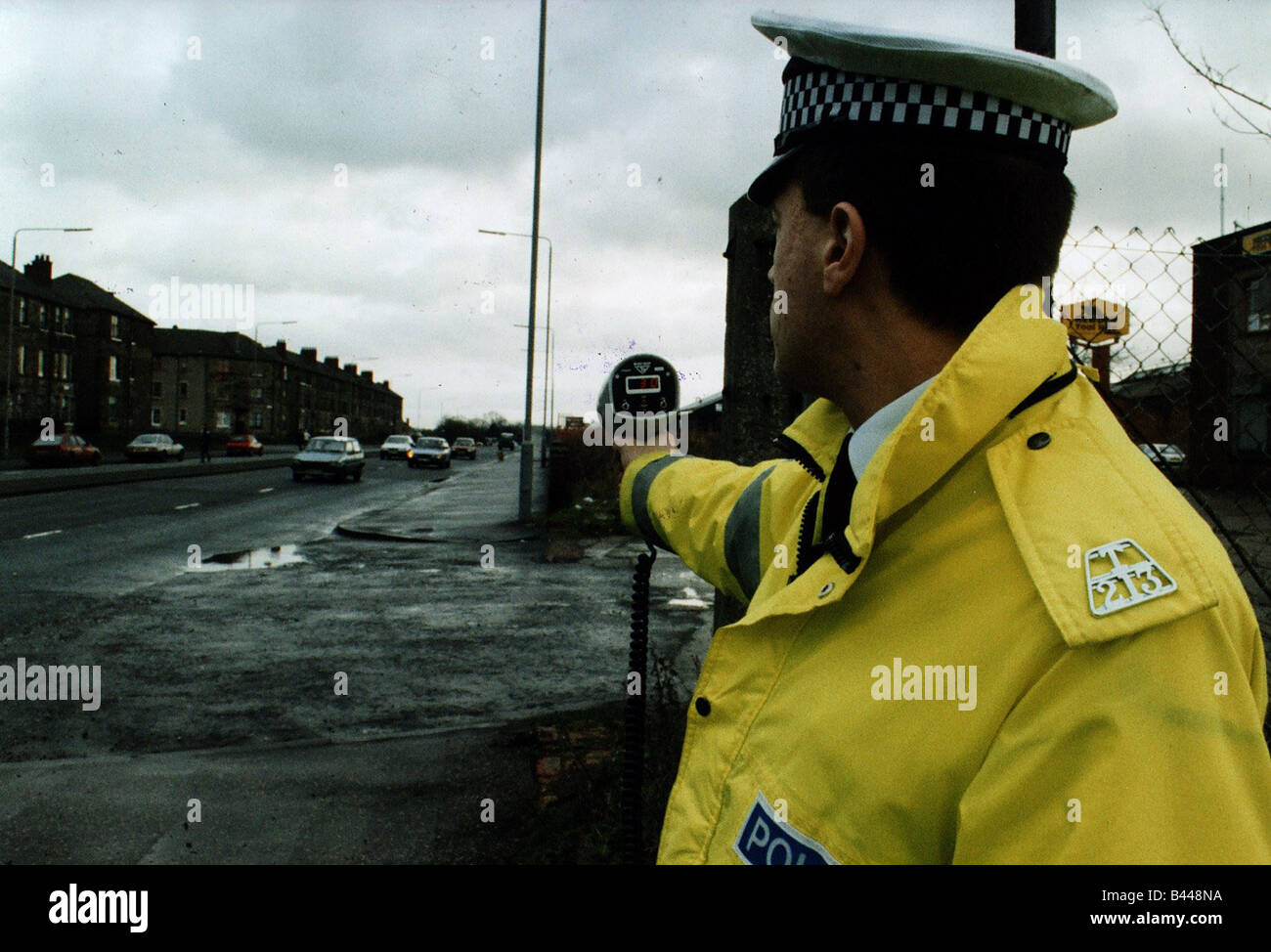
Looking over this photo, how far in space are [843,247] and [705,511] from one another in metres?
0.75

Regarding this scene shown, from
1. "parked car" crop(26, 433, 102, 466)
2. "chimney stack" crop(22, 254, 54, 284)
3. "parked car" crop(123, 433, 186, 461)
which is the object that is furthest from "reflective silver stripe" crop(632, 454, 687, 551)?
"chimney stack" crop(22, 254, 54, 284)

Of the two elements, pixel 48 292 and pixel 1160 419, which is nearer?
pixel 1160 419

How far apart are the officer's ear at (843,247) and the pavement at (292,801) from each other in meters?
2.82

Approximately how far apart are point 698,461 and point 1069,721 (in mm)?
1336

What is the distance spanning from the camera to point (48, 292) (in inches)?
2450

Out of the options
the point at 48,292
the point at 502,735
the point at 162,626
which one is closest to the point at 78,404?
the point at 48,292

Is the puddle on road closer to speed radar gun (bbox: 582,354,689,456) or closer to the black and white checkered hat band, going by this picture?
speed radar gun (bbox: 582,354,689,456)

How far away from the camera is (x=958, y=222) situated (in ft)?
4.13

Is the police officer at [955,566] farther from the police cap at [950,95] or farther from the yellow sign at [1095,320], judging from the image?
the yellow sign at [1095,320]

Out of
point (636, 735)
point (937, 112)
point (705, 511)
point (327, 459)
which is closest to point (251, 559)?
point (636, 735)

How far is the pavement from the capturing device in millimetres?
3594

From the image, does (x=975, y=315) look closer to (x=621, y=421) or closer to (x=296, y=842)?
(x=621, y=421)

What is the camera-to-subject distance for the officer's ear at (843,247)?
1336 mm

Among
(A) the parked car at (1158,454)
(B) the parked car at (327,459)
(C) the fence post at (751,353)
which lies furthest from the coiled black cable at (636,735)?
(B) the parked car at (327,459)
